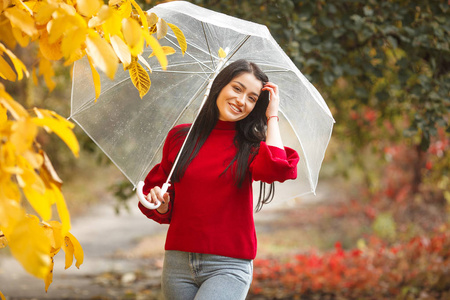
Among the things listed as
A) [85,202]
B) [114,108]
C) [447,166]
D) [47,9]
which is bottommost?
[85,202]

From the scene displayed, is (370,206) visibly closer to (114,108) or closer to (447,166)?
(447,166)

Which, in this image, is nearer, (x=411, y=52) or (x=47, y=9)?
(x=47, y=9)

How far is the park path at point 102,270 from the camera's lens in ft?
18.4

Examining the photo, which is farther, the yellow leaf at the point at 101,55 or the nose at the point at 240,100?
the nose at the point at 240,100

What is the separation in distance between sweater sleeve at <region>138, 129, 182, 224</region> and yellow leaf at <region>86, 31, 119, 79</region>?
3.82 ft

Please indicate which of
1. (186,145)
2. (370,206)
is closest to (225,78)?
(186,145)

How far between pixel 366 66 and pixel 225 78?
1629 millimetres

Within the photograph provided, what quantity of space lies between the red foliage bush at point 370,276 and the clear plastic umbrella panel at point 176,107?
3462mm

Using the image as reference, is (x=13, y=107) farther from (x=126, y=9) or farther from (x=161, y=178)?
(x=161, y=178)

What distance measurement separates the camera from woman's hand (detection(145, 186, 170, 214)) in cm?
217

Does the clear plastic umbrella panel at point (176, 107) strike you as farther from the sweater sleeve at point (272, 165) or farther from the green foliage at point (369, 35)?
the green foliage at point (369, 35)

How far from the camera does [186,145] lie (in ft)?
7.89

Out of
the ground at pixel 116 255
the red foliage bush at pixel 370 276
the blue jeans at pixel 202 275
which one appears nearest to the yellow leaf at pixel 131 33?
the blue jeans at pixel 202 275

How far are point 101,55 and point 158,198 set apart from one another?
0.99 m
